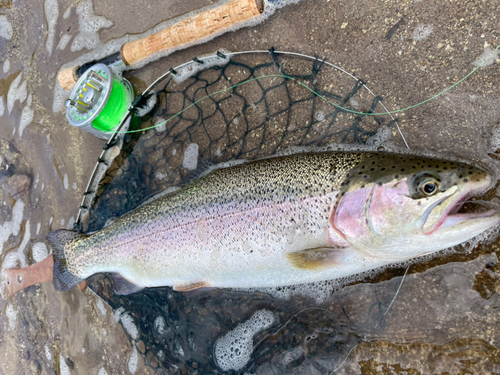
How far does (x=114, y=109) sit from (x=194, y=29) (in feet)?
3.31

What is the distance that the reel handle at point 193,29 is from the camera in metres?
2.53

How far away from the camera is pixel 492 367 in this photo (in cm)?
212

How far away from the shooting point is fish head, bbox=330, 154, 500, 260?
174 centimetres

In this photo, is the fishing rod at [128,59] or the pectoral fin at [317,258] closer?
the pectoral fin at [317,258]

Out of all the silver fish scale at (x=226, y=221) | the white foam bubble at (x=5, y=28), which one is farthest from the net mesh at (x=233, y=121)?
the white foam bubble at (x=5, y=28)

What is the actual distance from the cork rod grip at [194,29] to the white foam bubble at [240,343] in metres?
2.48

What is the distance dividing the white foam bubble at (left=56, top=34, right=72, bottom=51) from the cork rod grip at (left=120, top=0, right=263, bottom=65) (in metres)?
0.98

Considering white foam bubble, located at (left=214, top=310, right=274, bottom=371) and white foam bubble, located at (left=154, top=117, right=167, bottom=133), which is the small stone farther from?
white foam bubble, located at (left=214, top=310, right=274, bottom=371)

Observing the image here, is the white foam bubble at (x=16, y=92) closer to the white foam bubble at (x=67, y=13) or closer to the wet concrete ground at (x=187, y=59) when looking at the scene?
the wet concrete ground at (x=187, y=59)

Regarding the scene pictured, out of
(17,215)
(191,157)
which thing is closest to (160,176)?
(191,157)

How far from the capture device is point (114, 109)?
9.24ft

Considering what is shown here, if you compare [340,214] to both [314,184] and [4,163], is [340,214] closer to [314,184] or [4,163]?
[314,184]

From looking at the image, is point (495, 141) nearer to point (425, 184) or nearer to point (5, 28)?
point (425, 184)

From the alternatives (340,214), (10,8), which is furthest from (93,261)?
(10,8)
